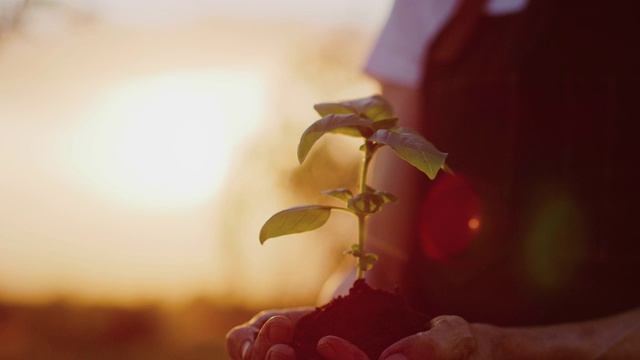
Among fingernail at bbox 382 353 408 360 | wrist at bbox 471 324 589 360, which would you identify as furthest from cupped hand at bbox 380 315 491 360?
wrist at bbox 471 324 589 360

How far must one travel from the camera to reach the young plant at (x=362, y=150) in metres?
1.07

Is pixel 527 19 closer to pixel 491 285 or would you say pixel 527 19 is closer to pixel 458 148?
pixel 458 148

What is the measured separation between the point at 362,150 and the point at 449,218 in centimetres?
114

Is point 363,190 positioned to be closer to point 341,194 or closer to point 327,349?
point 341,194

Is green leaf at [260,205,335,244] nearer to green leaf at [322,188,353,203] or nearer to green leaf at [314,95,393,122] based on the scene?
green leaf at [322,188,353,203]

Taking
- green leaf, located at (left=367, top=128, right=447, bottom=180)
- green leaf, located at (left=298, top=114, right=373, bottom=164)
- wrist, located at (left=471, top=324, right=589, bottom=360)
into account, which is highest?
green leaf, located at (left=298, top=114, right=373, bottom=164)

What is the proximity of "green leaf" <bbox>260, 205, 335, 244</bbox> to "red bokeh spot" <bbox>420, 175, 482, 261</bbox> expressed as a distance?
42.6 inches

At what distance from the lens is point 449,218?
2309mm

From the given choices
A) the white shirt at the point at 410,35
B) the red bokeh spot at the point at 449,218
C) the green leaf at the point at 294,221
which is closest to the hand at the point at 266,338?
the green leaf at the point at 294,221

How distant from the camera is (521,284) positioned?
2.12 metres

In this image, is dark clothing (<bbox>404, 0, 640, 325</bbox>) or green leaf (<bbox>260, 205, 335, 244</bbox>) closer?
green leaf (<bbox>260, 205, 335, 244</bbox>)

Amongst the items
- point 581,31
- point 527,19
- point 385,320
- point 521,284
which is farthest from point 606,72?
point 385,320

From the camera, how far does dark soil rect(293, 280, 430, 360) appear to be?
3.84 feet

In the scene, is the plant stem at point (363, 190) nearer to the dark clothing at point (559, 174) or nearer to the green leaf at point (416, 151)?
the green leaf at point (416, 151)
